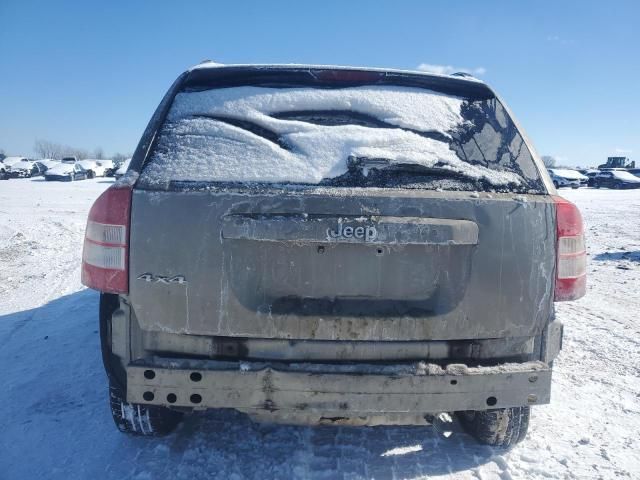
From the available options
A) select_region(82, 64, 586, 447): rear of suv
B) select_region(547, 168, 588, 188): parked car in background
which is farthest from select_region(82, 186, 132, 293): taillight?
A: select_region(547, 168, 588, 188): parked car in background

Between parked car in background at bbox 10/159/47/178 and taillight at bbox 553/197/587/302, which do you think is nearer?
taillight at bbox 553/197/587/302

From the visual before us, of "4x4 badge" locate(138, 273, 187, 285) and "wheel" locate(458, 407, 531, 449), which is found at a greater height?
"4x4 badge" locate(138, 273, 187, 285)

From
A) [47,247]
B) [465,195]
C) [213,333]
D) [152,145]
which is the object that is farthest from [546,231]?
[47,247]

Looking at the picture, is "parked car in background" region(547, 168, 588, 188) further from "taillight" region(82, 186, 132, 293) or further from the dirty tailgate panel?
"taillight" region(82, 186, 132, 293)

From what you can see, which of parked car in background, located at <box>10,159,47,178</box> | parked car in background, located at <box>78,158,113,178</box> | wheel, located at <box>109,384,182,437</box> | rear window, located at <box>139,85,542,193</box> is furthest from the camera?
parked car in background, located at <box>78,158,113,178</box>

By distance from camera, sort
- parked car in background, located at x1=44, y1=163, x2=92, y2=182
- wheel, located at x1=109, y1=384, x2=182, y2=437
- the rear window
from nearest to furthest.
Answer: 1. the rear window
2. wheel, located at x1=109, y1=384, x2=182, y2=437
3. parked car in background, located at x1=44, y1=163, x2=92, y2=182

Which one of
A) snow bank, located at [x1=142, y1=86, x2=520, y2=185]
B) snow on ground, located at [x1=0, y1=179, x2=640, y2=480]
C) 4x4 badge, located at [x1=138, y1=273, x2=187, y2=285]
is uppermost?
snow bank, located at [x1=142, y1=86, x2=520, y2=185]

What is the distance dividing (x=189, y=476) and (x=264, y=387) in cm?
85

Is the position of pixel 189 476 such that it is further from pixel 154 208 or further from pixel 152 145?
pixel 152 145

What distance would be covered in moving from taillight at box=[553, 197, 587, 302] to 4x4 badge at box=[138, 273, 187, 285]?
1732mm

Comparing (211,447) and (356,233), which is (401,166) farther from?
(211,447)

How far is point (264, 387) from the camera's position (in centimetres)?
197

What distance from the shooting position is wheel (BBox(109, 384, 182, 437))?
2.42 m

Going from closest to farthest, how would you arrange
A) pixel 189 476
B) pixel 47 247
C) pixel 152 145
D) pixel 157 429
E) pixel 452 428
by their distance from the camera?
pixel 152 145
pixel 189 476
pixel 157 429
pixel 452 428
pixel 47 247
